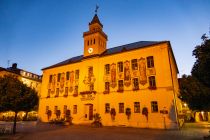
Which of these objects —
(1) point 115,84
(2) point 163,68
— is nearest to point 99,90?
(1) point 115,84

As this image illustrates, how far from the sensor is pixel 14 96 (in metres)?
18.5

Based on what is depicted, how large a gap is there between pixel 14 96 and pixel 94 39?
76.7 feet

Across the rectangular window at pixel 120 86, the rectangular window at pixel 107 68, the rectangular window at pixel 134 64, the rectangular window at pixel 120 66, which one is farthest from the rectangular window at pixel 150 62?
the rectangular window at pixel 107 68

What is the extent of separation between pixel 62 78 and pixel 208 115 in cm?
3721

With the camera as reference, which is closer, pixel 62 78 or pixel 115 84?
pixel 115 84

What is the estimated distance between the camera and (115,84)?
3125 centimetres

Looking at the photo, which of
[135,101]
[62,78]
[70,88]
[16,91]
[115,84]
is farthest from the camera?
[62,78]

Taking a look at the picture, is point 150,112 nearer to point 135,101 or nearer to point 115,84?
point 135,101

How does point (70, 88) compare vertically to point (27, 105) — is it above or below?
above

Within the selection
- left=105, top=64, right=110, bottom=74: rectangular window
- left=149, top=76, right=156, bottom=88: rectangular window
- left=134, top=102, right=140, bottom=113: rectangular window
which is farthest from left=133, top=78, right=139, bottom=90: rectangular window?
left=105, top=64, right=110, bottom=74: rectangular window

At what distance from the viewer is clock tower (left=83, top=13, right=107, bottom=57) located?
37.5m

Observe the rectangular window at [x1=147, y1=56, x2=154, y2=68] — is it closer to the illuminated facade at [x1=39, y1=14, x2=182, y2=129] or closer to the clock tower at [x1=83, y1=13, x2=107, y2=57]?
the illuminated facade at [x1=39, y1=14, x2=182, y2=129]

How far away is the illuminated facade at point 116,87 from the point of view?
1048 inches

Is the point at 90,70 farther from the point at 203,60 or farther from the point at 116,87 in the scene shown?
the point at 203,60
